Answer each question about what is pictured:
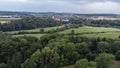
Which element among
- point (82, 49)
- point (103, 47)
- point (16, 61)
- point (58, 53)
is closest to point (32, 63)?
point (16, 61)

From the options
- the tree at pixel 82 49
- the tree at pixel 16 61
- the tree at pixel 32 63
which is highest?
the tree at pixel 82 49

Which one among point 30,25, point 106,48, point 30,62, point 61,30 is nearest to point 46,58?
point 30,62

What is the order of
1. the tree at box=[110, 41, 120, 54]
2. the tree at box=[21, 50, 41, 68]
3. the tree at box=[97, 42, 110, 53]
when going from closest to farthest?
the tree at box=[21, 50, 41, 68] → the tree at box=[97, 42, 110, 53] → the tree at box=[110, 41, 120, 54]

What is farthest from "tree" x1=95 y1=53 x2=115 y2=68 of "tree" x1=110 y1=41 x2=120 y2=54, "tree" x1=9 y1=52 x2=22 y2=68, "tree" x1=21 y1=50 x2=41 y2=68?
"tree" x1=9 y1=52 x2=22 y2=68

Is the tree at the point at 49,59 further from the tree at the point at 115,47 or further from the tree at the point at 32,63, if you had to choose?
the tree at the point at 115,47

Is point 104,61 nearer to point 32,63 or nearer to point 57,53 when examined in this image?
point 57,53

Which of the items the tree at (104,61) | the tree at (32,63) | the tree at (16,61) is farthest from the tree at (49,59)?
the tree at (104,61)

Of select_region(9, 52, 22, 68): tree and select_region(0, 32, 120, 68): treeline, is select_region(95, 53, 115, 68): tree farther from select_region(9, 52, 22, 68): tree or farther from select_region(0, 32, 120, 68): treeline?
select_region(9, 52, 22, 68): tree

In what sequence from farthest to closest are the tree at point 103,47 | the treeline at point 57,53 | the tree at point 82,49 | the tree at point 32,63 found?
the tree at point 103,47 < the tree at point 82,49 < the treeline at point 57,53 < the tree at point 32,63
